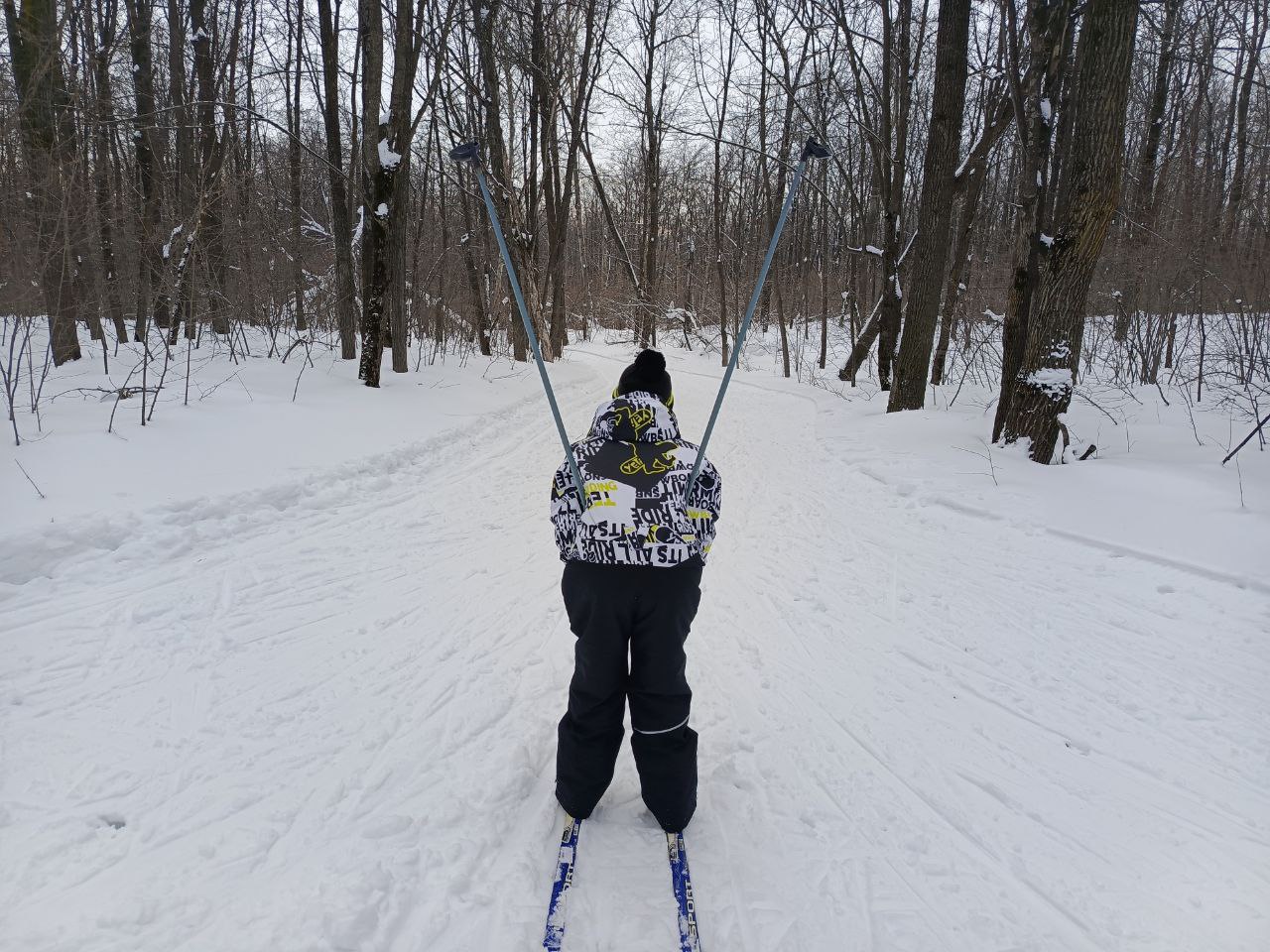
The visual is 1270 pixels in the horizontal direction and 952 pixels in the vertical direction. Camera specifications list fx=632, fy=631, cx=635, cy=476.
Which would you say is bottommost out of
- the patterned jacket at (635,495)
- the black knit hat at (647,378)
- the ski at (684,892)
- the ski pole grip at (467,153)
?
the ski at (684,892)

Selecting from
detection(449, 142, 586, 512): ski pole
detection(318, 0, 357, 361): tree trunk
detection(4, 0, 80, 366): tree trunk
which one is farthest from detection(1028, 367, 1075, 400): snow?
detection(318, 0, 357, 361): tree trunk

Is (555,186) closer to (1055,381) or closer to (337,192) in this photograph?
(337,192)

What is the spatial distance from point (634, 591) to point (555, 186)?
19228 millimetres

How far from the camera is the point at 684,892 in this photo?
2193 mm

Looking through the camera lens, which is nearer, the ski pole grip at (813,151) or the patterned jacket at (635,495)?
the patterned jacket at (635,495)

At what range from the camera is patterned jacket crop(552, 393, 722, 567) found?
7.50 feet

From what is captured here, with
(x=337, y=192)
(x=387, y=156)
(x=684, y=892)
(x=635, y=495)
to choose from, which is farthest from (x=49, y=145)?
(x=684, y=892)

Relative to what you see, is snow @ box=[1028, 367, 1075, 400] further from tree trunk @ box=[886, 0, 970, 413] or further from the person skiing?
the person skiing

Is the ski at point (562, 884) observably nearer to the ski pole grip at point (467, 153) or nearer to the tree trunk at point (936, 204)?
the ski pole grip at point (467, 153)

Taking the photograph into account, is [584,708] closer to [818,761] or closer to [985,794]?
[818,761]

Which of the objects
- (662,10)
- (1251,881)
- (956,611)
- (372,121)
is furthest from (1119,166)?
(662,10)

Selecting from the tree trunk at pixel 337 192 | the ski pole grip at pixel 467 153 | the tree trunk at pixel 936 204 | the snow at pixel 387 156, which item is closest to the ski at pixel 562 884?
the ski pole grip at pixel 467 153

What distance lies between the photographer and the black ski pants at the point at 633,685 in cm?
234

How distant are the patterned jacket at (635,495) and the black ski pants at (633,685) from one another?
0.08m
